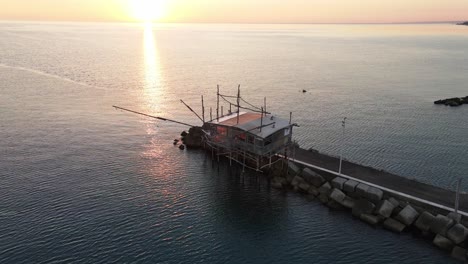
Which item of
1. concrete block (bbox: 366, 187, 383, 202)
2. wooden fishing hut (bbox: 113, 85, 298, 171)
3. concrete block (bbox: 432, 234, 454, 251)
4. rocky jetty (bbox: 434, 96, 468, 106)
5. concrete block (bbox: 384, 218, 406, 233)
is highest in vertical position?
rocky jetty (bbox: 434, 96, 468, 106)

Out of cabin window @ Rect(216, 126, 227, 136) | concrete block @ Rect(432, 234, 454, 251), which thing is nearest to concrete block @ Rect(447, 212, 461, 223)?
concrete block @ Rect(432, 234, 454, 251)

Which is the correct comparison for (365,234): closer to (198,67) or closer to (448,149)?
(448,149)

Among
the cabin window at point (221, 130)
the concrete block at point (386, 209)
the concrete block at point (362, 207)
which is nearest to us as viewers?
the concrete block at point (386, 209)

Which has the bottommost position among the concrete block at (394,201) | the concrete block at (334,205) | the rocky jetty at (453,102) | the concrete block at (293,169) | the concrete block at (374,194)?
the concrete block at (334,205)

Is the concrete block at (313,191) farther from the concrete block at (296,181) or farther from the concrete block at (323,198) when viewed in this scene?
the concrete block at (296,181)

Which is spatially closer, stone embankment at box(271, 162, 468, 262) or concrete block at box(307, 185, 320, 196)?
stone embankment at box(271, 162, 468, 262)

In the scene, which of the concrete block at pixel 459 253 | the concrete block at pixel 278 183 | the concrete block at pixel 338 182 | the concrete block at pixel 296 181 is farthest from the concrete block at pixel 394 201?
A: the concrete block at pixel 278 183

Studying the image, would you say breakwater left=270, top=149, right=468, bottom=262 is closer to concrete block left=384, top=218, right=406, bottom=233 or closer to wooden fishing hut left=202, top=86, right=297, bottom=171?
concrete block left=384, top=218, right=406, bottom=233
